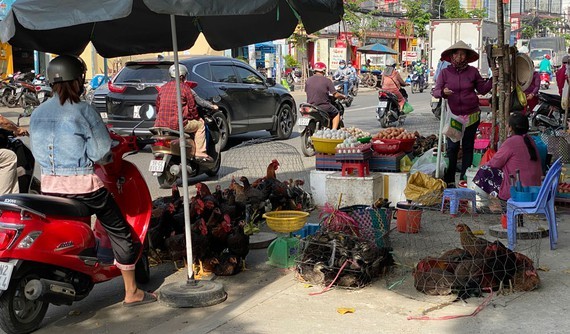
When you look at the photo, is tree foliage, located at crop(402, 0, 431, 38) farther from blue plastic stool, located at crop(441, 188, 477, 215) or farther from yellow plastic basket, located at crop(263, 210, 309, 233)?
yellow plastic basket, located at crop(263, 210, 309, 233)

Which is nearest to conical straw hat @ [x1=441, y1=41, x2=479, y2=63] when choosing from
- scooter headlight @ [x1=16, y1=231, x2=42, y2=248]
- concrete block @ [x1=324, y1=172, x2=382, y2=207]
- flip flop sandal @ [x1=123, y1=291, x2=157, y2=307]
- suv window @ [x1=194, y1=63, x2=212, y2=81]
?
concrete block @ [x1=324, y1=172, x2=382, y2=207]

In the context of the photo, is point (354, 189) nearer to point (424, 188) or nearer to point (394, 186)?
point (394, 186)

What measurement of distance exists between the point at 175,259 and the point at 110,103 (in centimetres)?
763

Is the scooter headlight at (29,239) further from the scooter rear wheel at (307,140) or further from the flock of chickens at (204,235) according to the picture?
the scooter rear wheel at (307,140)

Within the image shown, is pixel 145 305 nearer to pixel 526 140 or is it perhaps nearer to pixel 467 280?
pixel 467 280

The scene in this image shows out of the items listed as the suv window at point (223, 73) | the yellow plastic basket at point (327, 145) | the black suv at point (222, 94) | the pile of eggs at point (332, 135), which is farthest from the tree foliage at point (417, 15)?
the yellow plastic basket at point (327, 145)

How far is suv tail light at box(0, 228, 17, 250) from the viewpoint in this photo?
4.55 metres

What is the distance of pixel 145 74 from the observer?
13.3 m

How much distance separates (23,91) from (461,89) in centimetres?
1623

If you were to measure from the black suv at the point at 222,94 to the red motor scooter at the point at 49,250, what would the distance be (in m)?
7.70

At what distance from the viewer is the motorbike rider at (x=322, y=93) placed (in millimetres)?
13344

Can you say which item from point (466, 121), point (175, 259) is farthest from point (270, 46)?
point (175, 259)

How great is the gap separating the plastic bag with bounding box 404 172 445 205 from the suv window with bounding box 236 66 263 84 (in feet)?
23.0

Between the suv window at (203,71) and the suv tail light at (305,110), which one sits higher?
the suv window at (203,71)
